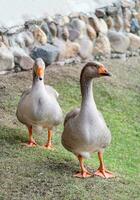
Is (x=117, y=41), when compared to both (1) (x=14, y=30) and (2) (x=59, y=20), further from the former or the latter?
(1) (x=14, y=30)

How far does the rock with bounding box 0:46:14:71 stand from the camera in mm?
8859

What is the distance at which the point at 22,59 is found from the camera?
29.9ft

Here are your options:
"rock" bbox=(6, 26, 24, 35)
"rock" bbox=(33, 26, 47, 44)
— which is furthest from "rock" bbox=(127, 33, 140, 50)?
"rock" bbox=(6, 26, 24, 35)

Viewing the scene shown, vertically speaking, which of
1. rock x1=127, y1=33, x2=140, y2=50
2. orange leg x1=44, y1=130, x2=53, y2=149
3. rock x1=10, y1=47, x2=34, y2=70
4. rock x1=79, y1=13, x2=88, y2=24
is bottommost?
orange leg x1=44, y1=130, x2=53, y2=149

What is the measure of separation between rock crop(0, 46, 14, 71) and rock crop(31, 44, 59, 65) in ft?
1.39

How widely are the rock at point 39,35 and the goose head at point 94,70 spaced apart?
159 inches

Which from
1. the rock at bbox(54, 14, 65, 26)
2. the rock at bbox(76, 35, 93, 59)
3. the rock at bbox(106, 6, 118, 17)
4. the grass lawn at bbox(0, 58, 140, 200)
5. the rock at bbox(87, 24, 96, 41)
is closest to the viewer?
the grass lawn at bbox(0, 58, 140, 200)

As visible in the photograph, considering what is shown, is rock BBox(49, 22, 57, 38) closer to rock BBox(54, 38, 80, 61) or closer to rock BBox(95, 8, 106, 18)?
rock BBox(54, 38, 80, 61)

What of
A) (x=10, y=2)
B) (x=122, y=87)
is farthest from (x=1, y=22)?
(x=122, y=87)

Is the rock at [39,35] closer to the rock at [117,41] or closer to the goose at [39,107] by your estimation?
the rock at [117,41]

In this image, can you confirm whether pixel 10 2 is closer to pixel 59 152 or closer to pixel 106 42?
pixel 106 42

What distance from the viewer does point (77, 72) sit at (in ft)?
31.1

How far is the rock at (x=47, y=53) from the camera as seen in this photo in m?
9.30

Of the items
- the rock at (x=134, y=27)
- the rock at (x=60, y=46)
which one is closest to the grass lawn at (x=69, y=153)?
the rock at (x=60, y=46)
